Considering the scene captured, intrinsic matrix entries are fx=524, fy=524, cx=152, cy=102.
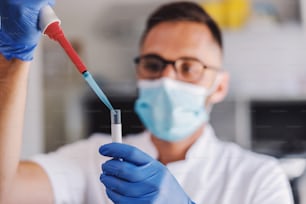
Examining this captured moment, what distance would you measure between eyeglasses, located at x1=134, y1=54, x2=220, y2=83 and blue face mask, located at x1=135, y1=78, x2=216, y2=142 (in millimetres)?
11

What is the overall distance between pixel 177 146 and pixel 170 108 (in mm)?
59

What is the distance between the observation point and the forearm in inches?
24.0

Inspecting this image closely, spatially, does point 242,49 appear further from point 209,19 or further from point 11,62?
point 11,62

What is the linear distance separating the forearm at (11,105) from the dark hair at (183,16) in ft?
0.77

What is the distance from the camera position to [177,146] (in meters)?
0.75

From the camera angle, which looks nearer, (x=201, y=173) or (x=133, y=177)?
(x=133, y=177)

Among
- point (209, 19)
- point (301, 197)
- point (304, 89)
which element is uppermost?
point (209, 19)

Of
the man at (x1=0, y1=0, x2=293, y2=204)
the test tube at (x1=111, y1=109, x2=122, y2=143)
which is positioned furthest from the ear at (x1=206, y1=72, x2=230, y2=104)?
the test tube at (x1=111, y1=109, x2=122, y2=143)

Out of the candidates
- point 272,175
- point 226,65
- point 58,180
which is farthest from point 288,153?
point 58,180

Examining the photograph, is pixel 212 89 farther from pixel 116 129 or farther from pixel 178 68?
pixel 116 129

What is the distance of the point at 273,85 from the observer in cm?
80

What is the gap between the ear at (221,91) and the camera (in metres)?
0.78

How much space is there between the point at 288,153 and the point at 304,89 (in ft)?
0.36

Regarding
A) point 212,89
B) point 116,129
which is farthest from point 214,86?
point 116,129
